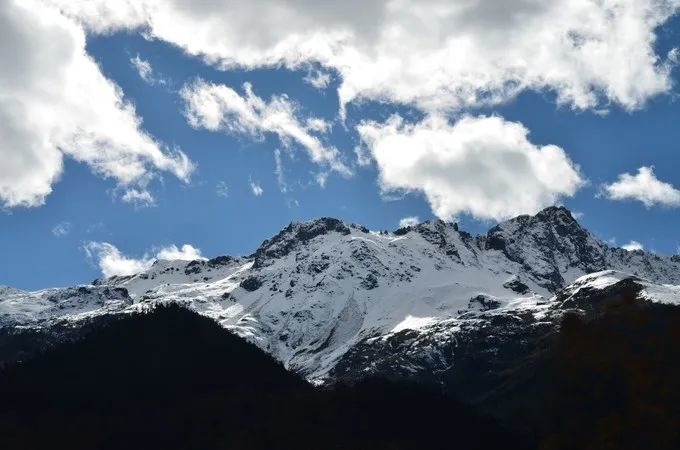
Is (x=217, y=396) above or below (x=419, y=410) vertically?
above

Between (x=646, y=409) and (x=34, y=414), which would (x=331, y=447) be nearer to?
(x=34, y=414)

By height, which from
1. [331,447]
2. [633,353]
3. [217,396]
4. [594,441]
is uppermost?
[217,396]

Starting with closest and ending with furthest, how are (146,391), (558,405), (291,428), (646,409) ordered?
(646,409)
(558,405)
(291,428)
(146,391)

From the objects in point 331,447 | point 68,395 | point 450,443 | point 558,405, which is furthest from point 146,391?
point 558,405

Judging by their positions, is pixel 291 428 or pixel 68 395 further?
pixel 68 395

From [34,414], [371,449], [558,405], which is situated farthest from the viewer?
[34,414]

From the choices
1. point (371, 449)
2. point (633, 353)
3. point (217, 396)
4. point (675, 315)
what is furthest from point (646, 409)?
point (217, 396)

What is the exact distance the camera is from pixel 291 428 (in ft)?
558

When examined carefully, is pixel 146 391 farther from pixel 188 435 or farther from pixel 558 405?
pixel 558 405

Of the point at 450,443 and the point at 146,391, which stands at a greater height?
the point at 146,391

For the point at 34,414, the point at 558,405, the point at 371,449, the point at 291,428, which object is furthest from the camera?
the point at 34,414

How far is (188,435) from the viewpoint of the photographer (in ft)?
554

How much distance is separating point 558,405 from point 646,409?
12.1 feet

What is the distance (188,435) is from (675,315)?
147048 mm
